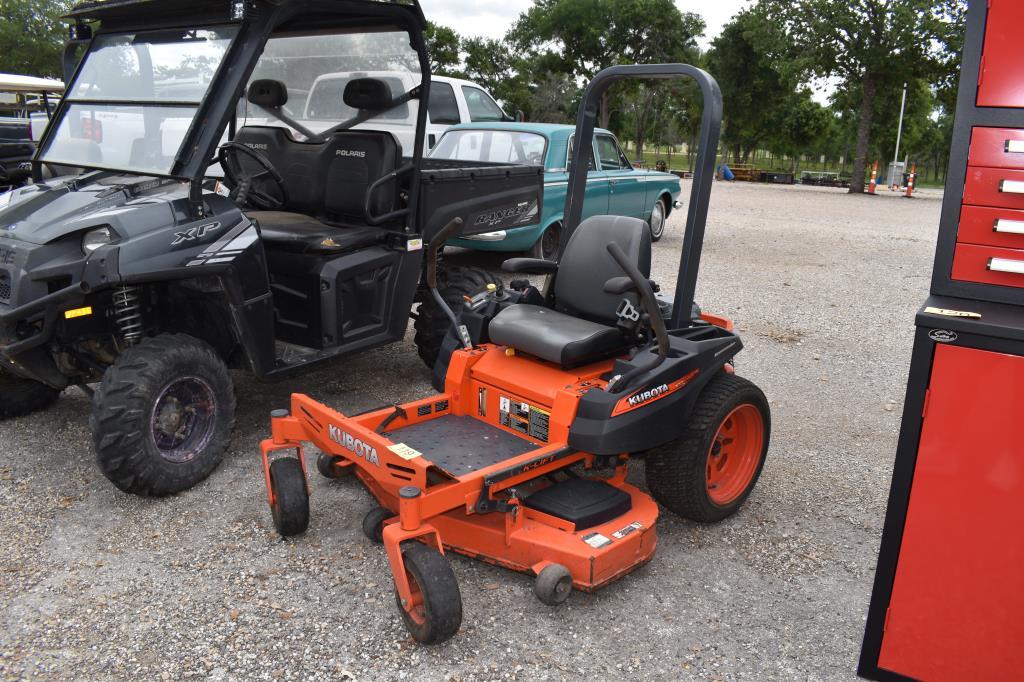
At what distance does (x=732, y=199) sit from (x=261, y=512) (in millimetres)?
19565

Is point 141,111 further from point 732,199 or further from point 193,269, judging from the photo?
point 732,199

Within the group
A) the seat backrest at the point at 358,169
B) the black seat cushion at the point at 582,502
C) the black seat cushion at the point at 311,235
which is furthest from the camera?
the seat backrest at the point at 358,169

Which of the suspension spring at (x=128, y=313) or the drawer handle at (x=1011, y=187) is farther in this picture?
the suspension spring at (x=128, y=313)

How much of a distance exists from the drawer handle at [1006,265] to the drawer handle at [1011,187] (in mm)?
190

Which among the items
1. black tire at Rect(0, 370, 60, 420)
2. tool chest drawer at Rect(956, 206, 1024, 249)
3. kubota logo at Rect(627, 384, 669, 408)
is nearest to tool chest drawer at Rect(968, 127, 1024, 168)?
tool chest drawer at Rect(956, 206, 1024, 249)

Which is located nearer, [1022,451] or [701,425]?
[1022,451]

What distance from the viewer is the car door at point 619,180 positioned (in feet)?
33.0

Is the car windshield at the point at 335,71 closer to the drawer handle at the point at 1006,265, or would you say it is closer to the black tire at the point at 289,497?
the black tire at the point at 289,497

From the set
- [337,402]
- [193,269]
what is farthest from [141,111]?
[337,402]

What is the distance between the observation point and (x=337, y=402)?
5312 millimetres

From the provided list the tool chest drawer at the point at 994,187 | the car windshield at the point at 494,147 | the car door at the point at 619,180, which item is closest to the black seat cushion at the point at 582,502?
the tool chest drawer at the point at 994,187

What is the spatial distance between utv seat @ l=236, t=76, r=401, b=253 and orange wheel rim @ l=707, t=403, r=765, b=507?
2.39 meters

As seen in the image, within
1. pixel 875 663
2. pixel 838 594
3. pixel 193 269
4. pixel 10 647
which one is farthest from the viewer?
pixel 193 269

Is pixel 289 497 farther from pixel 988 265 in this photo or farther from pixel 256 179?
pixel 988 265
